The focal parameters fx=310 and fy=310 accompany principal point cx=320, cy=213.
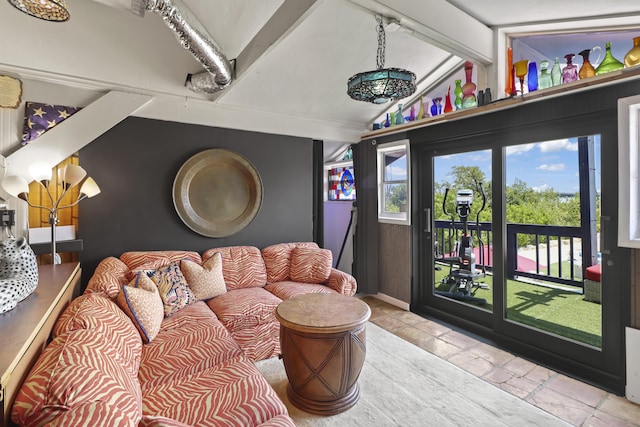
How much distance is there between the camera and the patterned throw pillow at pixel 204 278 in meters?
2.88

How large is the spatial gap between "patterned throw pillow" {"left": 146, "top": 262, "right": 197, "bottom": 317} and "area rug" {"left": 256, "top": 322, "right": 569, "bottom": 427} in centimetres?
87

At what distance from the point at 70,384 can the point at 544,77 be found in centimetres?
362

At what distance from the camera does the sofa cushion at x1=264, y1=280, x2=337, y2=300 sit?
3.12 metres

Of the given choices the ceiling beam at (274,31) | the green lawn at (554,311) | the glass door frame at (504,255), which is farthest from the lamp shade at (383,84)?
the green lawn at (554,311)

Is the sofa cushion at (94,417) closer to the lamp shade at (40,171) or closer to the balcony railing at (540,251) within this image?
the lamp shade at (40,171)

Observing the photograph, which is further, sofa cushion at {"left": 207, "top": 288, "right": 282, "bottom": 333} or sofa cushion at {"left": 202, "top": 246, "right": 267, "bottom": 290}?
sofa cushion at {"left": 202, "top": 246, "right": 267, "bottom": 290}

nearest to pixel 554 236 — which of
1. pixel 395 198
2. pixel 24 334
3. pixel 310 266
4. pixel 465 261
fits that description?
pixel 465 261

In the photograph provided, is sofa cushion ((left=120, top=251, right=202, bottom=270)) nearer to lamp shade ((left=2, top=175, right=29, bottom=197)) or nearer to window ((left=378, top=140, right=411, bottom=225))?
lamp shade ((left=2, top=175, right=29, bottom=197))

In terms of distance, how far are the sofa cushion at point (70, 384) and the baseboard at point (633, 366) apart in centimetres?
306

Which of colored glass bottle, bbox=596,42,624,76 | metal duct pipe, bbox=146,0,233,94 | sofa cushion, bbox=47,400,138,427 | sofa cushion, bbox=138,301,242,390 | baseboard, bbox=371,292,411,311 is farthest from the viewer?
baseboard, bbox=371,292,411,311

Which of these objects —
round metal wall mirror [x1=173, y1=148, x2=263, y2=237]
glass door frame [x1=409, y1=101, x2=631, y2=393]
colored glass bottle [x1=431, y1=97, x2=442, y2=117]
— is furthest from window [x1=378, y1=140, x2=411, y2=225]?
round metal wall mirror [x1=173, y1=148, x2=263, y2=237]

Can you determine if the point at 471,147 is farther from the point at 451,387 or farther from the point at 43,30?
the point at 43,30

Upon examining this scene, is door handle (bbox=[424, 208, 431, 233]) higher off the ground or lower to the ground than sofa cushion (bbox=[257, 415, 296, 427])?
higher

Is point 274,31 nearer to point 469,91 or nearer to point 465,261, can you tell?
point 469,91
